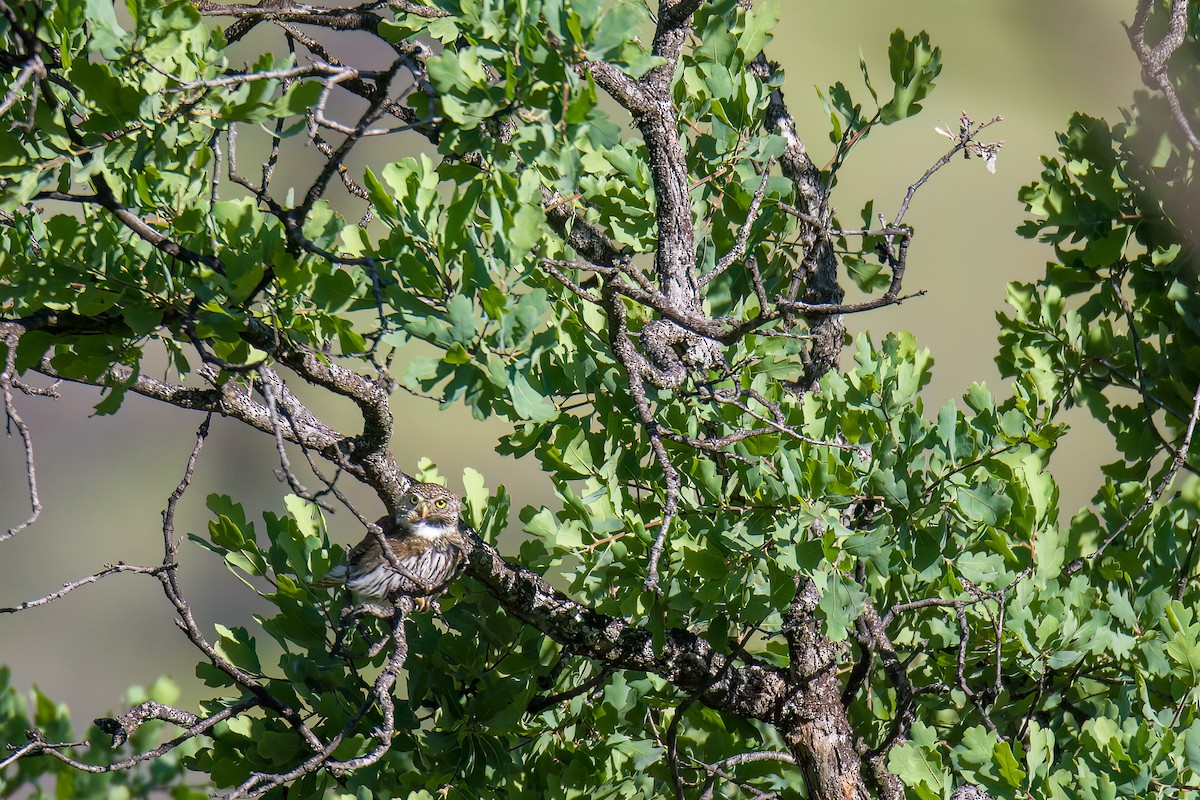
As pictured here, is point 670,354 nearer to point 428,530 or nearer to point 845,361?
point 428,530

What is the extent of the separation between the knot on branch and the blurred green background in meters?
8.31

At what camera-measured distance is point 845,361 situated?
959 centimetres

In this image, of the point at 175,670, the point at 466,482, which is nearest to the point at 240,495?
the point at 175,670

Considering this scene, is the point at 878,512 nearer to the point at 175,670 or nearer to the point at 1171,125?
the point at 1171,125

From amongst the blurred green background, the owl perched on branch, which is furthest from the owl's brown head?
the blurred green background

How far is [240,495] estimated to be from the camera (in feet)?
51.8

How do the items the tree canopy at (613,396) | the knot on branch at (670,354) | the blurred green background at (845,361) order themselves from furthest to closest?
the blurred green background at (845,361), the knot on branch at (670,354), the tree canopy at (613,396)

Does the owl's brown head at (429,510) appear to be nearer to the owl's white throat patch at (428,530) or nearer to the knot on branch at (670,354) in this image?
the owl's white throat patch at (428,530)

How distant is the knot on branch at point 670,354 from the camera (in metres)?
2.63

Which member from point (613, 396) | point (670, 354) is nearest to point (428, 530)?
point (613, 396)

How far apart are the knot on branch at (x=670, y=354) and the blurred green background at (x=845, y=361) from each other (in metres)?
8.31

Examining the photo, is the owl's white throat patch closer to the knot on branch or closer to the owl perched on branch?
the owl perched on branch

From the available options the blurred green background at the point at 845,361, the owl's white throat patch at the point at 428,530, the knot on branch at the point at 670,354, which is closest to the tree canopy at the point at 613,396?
the knot on branch at the point at 670,354

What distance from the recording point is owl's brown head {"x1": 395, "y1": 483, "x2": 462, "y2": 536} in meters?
2.66
